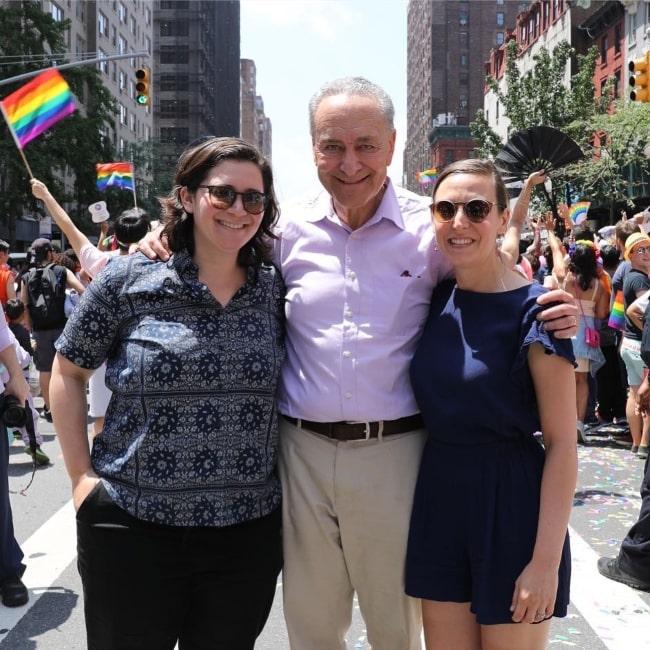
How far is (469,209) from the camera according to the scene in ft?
9.10

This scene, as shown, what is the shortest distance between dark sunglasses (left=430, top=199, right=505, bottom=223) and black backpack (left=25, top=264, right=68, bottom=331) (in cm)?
792

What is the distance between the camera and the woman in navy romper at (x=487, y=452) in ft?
8.54

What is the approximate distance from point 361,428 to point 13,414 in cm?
225

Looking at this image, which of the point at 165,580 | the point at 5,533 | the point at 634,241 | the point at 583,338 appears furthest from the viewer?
the point at 583,338

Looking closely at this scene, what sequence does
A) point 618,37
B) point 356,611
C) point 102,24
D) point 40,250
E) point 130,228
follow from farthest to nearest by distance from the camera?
point 102,24 < point 618,37 < point 40,250 < point 130,228 < point 356,611

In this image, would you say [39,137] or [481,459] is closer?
[481,459]

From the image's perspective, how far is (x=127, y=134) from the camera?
66.2 m

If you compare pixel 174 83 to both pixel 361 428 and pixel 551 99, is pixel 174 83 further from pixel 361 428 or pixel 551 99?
pixel 361 428

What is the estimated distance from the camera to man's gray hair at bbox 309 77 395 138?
3.05 metres

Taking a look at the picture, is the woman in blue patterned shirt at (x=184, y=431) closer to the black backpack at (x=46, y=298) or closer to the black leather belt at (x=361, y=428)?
the black leather belt at (x=361, y=428)

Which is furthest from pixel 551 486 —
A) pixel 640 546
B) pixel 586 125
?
pixel 586 125

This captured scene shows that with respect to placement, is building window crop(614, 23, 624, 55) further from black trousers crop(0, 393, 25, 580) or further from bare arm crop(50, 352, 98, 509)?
bare arm crop(50, 352, 98, 509)

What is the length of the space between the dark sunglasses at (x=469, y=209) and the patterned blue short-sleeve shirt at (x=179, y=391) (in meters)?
0.72

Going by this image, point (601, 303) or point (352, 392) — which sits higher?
point (352, 392)
